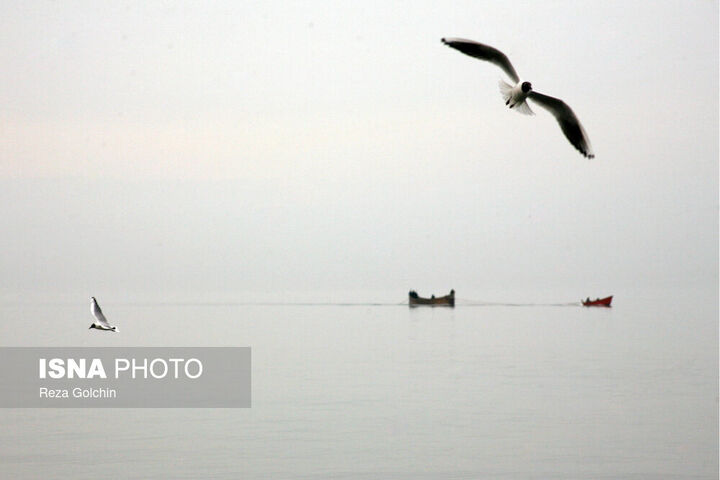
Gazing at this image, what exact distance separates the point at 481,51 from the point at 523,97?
4.18 ft

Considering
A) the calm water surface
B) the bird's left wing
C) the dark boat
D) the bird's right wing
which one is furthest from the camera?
the dark boat

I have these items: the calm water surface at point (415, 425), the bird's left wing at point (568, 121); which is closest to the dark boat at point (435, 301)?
the calm water surface at point (415, 425)

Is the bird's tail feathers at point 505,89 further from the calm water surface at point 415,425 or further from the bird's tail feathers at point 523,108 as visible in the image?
the calm water surface at point 415,425

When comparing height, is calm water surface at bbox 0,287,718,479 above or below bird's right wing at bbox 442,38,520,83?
below

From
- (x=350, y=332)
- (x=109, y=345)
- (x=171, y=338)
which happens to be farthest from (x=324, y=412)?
(x=350, y=332)

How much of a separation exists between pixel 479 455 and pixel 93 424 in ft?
39.5

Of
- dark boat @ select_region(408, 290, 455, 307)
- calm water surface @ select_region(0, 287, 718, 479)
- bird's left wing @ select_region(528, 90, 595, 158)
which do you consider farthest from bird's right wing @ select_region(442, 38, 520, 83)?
dark boat @ select_region(408, 290, 455, 307)

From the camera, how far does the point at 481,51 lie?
70.1 ft

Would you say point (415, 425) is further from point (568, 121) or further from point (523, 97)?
point (523, 97)

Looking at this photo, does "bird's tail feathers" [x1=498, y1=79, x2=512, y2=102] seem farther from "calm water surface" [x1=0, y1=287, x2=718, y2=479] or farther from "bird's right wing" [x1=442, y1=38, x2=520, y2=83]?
"calm water surface" [x1=0, y1=287, x2=718, y2=479]

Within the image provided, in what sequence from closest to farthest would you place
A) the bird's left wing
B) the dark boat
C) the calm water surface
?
the bird's left wing → the calm water surface → the dark boat

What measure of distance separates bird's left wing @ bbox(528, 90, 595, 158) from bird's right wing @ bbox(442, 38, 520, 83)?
1.50 meters

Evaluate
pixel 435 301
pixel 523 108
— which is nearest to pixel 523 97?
pixel 523 108

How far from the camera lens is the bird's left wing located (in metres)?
22.7
